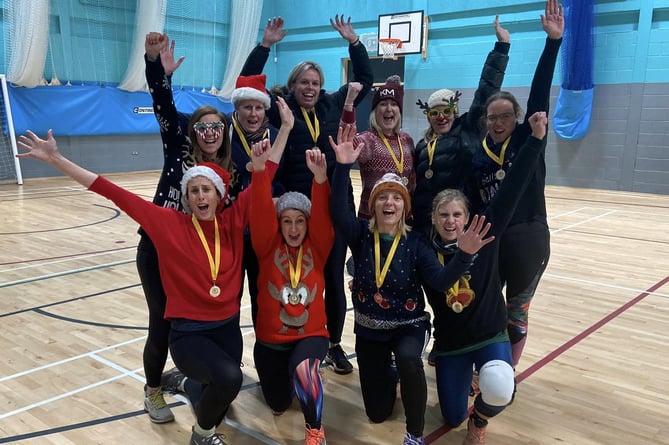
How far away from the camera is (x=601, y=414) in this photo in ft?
8.80

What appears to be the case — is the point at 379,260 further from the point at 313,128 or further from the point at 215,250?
the point at 313,128

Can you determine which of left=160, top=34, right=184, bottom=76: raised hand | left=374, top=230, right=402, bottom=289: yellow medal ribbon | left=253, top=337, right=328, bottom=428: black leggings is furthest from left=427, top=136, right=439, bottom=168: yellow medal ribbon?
left=160, top=34, right=184, bottom=76: raised hand

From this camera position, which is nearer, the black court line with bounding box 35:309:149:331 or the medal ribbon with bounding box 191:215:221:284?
the medal ribbon with bounding box 191:215:221:284

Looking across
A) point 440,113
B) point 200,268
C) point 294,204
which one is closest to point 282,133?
point 294,204

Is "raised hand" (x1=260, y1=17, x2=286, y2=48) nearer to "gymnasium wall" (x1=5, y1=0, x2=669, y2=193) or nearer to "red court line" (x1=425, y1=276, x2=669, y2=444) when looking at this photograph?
"red court line" (x1=425, y1=276, x2=669, y2=444)

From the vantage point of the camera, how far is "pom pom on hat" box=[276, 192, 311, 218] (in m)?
2.56

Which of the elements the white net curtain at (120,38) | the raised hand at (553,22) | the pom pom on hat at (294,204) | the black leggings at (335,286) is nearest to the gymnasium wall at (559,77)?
the white net curtain at (120,38)

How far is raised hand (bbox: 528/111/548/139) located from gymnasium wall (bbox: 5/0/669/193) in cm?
936

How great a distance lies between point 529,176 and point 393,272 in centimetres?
73

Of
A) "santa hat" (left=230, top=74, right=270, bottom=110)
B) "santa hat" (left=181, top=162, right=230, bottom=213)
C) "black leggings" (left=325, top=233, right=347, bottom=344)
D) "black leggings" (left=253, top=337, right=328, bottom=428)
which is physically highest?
"santa hat" (left=230, top=74, right=270, bottom=110)

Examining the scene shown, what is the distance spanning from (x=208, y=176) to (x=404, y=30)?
11373mm

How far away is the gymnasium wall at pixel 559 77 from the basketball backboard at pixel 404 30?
0.28 m

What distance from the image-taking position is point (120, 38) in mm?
11969

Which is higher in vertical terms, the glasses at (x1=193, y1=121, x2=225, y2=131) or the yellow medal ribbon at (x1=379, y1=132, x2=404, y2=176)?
the glasses at (x1=193, y1=121, x2=225, y2=131)
